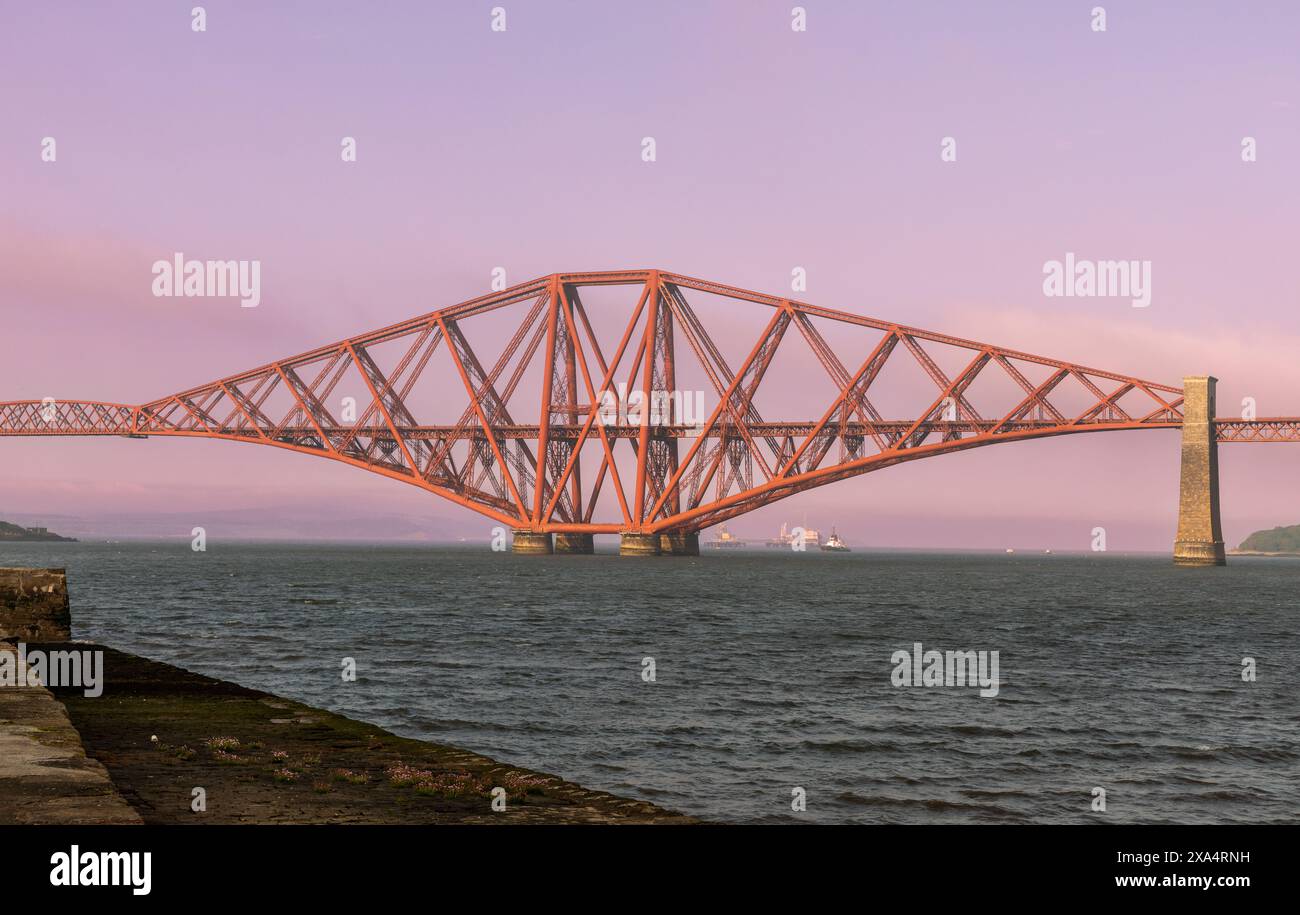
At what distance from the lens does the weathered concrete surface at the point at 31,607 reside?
28.2m

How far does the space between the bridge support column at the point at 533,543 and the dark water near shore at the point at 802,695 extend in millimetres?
77771

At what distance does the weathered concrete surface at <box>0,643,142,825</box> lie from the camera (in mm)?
10266

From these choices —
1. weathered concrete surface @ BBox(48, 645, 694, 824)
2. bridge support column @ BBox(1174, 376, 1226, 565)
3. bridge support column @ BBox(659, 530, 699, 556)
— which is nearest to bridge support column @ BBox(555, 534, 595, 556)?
bridge support column @ BBox(659, 530, 699, 556)

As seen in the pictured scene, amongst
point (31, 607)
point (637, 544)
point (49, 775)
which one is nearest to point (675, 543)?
point (637, 544)

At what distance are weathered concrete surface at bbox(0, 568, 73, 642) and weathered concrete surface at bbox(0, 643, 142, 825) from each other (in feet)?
39.6

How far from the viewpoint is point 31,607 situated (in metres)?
28.3

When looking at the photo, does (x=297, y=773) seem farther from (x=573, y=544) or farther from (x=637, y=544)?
(x=573, y=544)

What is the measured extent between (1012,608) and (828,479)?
178ft

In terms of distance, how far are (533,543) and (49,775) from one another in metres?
131

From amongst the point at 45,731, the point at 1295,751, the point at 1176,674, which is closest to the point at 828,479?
the point at 1176,674

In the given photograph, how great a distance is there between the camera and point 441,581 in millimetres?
89312

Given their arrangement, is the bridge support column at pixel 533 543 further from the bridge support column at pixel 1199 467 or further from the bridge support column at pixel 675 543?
the bridge support column at pixel 1199 467
